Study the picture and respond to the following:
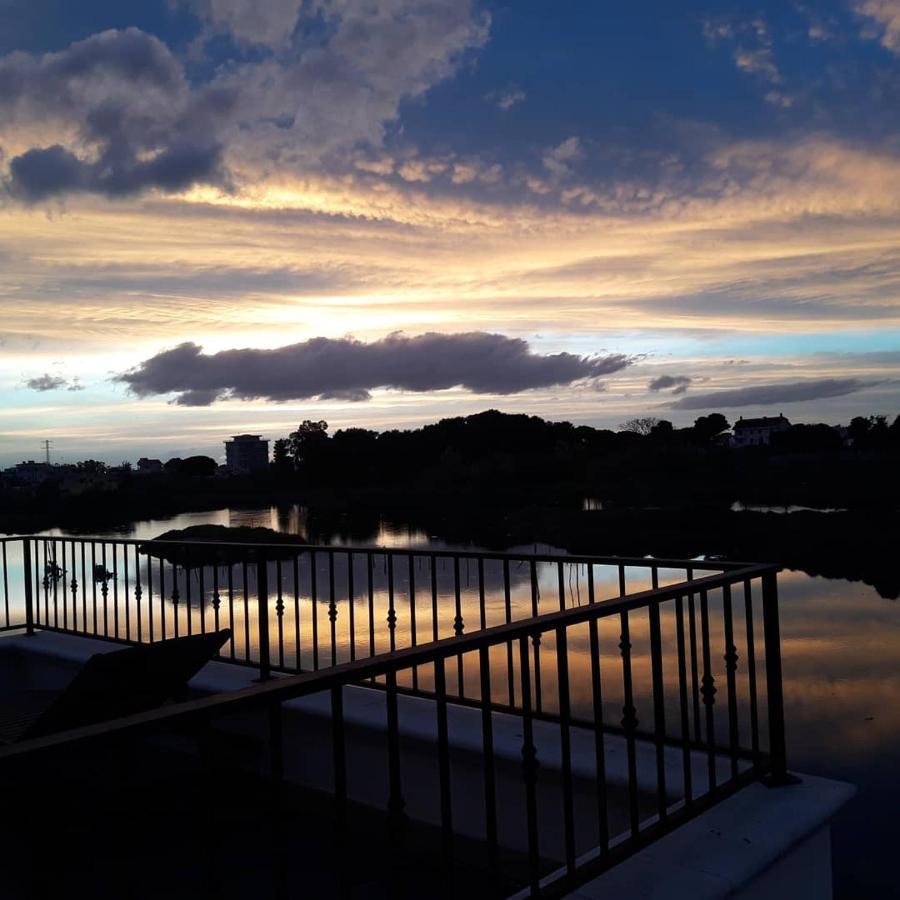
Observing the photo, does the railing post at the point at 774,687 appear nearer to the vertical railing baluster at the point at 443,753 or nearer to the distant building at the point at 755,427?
the vertical railing baluster at the point at 443,753

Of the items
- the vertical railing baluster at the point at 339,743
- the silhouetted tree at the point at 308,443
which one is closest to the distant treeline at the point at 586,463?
the silhouetted tree at the point at 308,443

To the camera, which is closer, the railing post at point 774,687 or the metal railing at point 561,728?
the metal railing at point 561,728

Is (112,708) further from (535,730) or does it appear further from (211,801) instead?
(211,801)

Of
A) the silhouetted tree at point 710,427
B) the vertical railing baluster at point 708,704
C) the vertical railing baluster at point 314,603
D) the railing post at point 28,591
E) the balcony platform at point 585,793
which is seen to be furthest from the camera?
the silhouetted tree at point 710,427

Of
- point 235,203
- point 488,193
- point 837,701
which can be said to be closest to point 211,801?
point 235,203

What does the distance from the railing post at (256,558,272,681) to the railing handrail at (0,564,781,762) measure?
246cm

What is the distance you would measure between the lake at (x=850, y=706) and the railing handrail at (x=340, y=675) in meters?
6.49

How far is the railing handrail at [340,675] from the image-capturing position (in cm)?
131

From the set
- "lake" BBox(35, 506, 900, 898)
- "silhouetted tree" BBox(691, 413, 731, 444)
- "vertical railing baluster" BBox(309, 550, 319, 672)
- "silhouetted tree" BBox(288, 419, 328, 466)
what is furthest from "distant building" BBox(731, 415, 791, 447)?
"vertical railing baluster" BBox(309, 550, 319, 672)

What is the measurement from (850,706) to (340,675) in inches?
501

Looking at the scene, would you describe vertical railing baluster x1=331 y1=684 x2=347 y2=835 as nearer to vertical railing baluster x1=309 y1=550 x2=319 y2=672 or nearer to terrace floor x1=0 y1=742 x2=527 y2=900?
terrace floor x1=0 y1=742 x2=527 y2=900

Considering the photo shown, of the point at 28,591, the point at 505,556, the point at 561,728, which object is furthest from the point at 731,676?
the point at 28,591

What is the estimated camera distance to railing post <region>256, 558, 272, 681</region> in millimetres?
4496

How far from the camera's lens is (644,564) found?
3.60m
